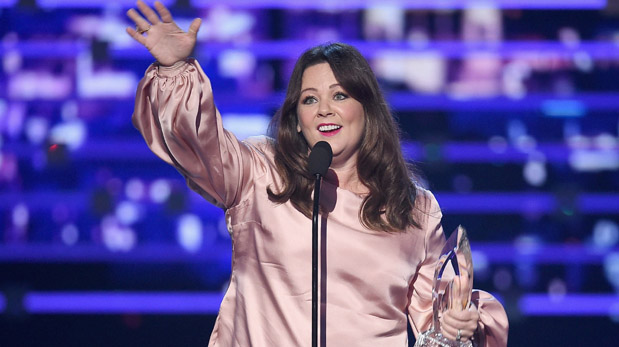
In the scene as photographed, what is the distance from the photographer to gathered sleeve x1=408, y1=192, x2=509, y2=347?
6.25 ft

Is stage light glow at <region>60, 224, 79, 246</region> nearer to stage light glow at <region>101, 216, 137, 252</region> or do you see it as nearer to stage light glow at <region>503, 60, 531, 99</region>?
stage light glow at <region>101, 216, 137, 252</region>

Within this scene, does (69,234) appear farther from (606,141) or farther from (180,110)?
(606,141)

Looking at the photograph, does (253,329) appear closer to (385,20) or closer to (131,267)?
(131,267)

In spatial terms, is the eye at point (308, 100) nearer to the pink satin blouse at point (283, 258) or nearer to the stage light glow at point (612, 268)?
the pink satin blouse at point (283, 258)

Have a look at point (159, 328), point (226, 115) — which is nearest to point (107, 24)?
point (226, 115)

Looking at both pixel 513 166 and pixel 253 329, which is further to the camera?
pixel 513 166

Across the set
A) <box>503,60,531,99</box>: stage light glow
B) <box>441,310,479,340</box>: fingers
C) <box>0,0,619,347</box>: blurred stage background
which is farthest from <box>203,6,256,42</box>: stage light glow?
<box>441,310,479,340</box>: fingers

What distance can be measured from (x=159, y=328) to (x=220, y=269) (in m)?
0.38

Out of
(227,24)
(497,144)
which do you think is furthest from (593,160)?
(227,24)

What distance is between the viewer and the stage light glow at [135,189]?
331cm

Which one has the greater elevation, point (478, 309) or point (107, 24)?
point (107, 24)

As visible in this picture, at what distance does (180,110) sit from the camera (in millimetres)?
1690

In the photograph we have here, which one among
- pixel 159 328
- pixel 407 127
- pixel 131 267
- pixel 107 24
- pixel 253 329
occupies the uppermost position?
pixel 107 24

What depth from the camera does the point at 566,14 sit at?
134 inches
